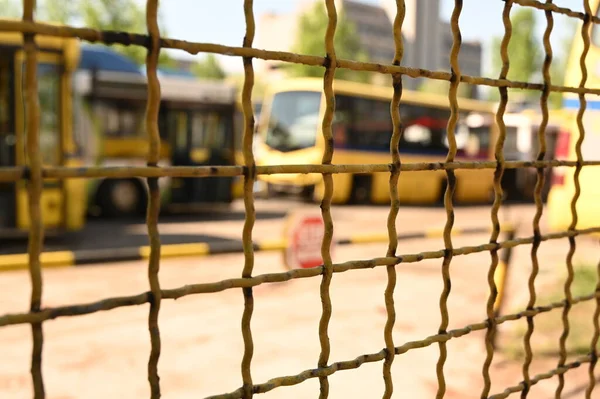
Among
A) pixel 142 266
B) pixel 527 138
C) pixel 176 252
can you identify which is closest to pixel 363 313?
pixel 176 252

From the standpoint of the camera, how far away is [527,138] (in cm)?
1809

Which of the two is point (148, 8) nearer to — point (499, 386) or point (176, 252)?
point (176, 252)

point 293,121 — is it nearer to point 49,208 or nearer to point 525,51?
point 49,208

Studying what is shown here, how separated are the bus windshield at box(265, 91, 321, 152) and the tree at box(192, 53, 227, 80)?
100 ft

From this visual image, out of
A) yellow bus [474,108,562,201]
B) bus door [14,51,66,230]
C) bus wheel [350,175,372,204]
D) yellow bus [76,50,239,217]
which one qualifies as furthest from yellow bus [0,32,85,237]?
yellow bus [474,108,562,201]

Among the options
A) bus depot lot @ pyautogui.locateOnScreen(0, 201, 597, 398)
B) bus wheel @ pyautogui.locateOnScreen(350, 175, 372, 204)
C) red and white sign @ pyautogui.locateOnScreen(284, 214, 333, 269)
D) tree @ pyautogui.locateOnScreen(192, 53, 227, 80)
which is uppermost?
tree @ pyautogui.locateOnScreen(192, 53, 227, 80)

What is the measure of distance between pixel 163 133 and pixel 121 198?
5.09ft

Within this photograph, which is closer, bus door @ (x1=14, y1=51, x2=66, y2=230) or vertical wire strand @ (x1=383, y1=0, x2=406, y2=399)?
vertical wire strand @ (x1=383, y1=0, x2=406, y2=399)

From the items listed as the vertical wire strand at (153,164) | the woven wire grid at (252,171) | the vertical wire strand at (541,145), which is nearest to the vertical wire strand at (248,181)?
the woven wire grid at (252,171)

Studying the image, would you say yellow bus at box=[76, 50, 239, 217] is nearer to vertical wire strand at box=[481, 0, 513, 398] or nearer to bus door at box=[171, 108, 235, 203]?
bus door at box=[171, 108, 235, 203]

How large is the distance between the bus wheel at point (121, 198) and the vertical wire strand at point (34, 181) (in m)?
9.88

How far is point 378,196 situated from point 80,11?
1441cm

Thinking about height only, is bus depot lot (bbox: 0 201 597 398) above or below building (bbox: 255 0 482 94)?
below

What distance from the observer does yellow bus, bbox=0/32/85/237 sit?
23.8 ft
